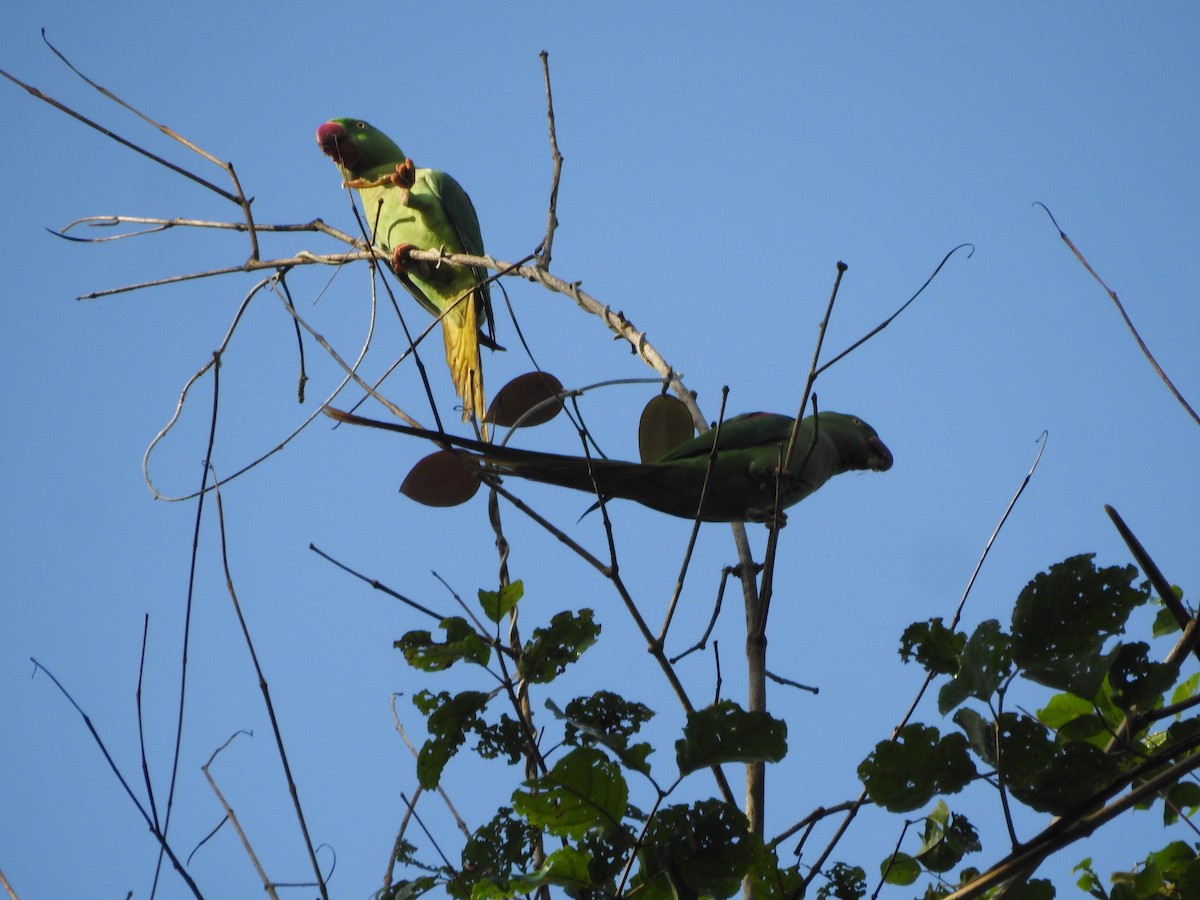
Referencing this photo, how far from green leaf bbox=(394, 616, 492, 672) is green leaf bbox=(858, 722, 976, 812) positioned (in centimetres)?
61

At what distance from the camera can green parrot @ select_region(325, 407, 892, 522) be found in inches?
76.9

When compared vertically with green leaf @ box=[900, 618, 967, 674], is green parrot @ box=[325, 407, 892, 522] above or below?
above

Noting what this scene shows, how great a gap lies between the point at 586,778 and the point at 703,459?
979mm

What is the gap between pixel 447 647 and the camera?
5.38 feet

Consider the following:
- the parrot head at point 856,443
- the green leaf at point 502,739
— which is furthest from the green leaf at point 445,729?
the parrot head at point 856,443

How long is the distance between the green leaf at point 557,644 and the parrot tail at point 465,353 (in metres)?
2.86

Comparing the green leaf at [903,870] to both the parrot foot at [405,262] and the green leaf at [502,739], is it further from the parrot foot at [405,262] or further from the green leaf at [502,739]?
the parrot foot at [405,262]

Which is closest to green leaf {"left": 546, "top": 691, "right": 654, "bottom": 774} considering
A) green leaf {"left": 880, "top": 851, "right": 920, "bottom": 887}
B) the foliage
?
the foliage

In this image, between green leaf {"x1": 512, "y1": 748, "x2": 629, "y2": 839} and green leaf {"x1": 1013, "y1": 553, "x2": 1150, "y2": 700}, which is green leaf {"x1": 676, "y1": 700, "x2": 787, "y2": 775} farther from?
green leaf {"x1": 1013, "y1": 553, "x2": 1150, "y2": 700}

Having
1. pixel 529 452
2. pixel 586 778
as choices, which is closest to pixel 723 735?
pixel 586 778

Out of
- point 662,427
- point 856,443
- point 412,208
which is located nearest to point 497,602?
point 662,427

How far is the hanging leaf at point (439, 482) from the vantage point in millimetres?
2049

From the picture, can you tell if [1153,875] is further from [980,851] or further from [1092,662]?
[1092,662]

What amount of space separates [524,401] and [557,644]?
76 cm
